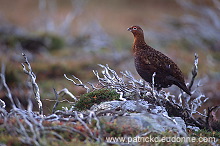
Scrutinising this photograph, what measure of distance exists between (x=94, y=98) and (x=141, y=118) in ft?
3.71

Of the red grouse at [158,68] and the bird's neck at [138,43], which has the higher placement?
the bird's neck at [138,43]

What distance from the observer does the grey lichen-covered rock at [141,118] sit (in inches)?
173

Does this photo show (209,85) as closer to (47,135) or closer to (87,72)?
(87,72)

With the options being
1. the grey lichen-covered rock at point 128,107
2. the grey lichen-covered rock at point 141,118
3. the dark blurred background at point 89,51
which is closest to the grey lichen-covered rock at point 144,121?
the grey lichen-covered rock at point 141,118

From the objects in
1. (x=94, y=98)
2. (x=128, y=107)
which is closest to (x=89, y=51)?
(x=94, y=98)

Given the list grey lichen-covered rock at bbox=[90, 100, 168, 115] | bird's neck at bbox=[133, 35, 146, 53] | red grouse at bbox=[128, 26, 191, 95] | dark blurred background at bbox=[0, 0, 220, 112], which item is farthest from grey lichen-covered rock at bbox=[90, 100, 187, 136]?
dark blurred background at bbox=[0, 0, 220, 112]

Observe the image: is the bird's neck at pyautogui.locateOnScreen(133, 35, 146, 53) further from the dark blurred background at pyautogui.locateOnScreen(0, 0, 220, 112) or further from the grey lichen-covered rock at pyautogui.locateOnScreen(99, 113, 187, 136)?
the dark blurred background at pyautogui.locateOnScreen(0, 0, 220, 112)

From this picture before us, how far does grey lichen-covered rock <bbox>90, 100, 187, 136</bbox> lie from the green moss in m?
0.35

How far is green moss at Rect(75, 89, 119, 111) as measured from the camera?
5368mm

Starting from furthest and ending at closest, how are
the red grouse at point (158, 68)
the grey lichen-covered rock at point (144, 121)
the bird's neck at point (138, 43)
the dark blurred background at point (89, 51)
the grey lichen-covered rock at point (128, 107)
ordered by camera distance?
the dark blurred background at point (89, 51) < the bird's neck at point (138, 43) < the red grouse at point (158, 68) < the grey lichen-covered rock at point (128, 107) < the grey lichen-covered rock at point (144, 121)

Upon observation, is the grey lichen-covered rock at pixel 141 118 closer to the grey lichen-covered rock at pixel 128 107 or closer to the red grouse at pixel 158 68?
the grey lichen-covered rock at pixel 128 107

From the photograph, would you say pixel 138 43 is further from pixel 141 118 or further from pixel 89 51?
pixel 89 51

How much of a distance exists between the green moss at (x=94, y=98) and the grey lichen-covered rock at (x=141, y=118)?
353mm

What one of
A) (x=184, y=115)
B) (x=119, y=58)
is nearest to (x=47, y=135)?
(x=184, y=115)
